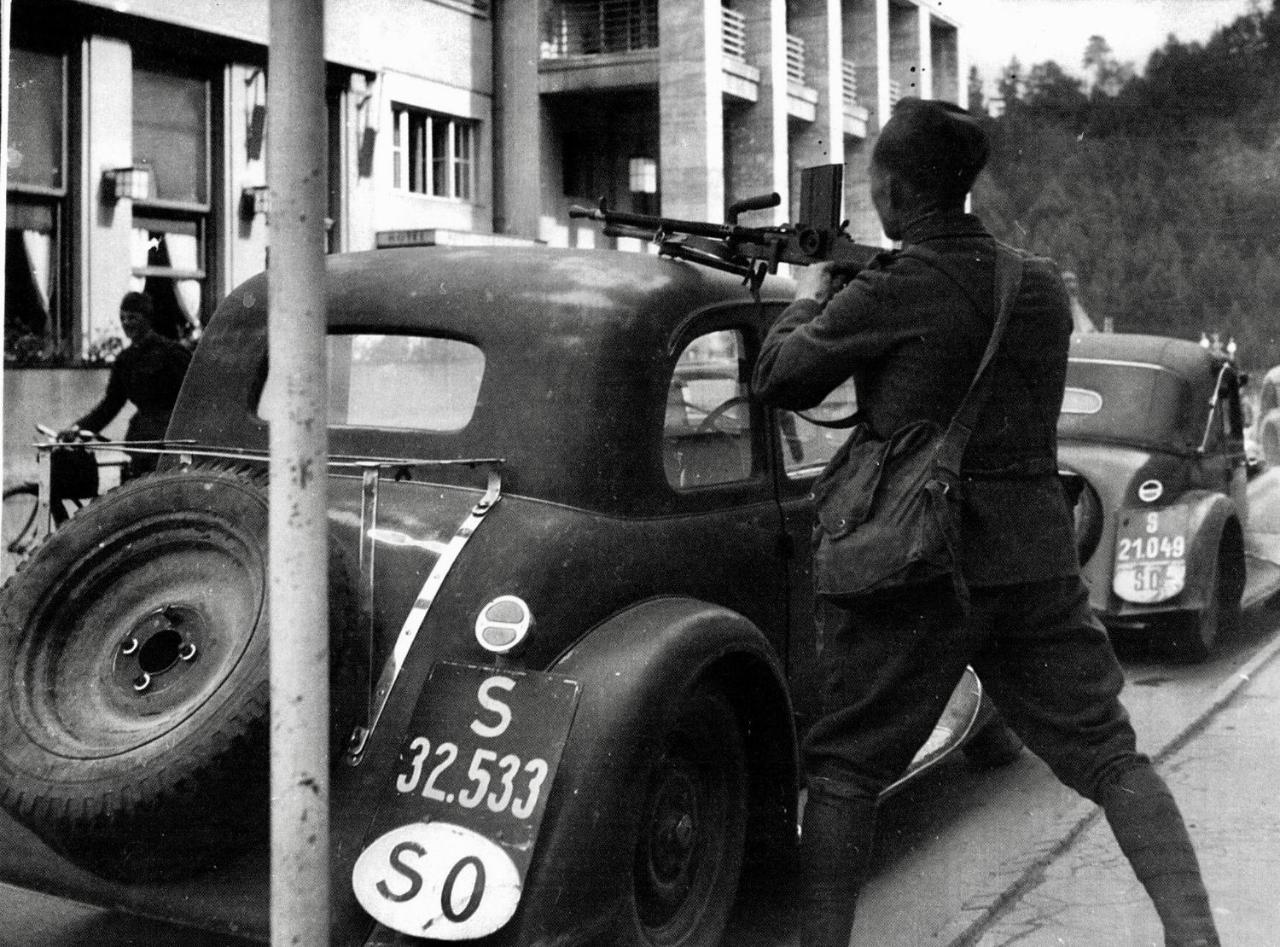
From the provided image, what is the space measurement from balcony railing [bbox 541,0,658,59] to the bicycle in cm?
793

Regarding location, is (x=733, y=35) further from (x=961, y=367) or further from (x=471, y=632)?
(x=471, y=632)

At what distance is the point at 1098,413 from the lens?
8.30 metres

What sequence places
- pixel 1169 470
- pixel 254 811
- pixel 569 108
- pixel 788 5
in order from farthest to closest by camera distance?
1. pixel 569 108
2. pixel 788 5
3. pixel 1169 470
4. pixel 254 811

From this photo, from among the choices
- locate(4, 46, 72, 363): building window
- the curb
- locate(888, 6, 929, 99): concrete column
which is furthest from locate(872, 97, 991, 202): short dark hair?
locate(4, 46, 72, 363): building window

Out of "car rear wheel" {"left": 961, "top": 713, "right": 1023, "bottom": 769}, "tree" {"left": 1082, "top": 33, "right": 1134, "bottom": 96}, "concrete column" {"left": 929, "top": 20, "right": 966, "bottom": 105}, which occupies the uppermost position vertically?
"concrete column" {"left": 929, "top": 20, "right": 966, "bottom": 105}

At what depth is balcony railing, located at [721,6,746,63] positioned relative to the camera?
1148cm

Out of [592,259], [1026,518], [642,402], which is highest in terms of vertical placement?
[592,259]

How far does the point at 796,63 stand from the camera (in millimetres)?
12945

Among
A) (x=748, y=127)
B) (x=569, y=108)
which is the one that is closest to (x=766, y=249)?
(x=748, y=127)

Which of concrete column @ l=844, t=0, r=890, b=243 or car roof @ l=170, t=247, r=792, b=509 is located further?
concrete column @ l=844, t=0, r=890, b=243

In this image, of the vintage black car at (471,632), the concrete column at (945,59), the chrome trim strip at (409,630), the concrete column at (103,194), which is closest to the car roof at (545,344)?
the vintage black car at (471,632)

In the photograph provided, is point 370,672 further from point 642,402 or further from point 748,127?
point 748,127

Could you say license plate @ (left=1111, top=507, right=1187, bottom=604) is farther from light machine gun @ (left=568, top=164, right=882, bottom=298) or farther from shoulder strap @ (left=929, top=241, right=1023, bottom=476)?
shoulder strap @ (left=929, top=241, right=1023, bottom=476)

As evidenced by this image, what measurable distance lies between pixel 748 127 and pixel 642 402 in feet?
43.4
